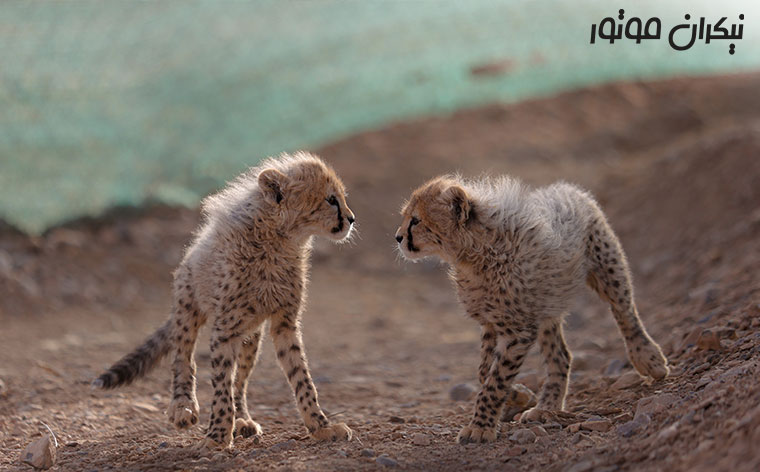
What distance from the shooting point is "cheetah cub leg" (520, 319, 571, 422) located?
4.45 metres

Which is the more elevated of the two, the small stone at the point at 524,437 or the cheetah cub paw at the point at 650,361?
the cheetah cub paw at the point at 650,361

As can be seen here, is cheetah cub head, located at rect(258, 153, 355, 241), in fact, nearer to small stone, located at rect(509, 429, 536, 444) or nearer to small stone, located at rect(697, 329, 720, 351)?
small stone, located at rect(509, 429, 536, 444)

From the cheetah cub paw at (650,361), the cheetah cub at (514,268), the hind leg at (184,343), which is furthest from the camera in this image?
the cheetah cub paw at (650,361)

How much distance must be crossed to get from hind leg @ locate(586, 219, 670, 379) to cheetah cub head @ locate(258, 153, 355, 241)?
135 centimetres

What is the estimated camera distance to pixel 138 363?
452cm

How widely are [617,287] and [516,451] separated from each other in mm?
1361

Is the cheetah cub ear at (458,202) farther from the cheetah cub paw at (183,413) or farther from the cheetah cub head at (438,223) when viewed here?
the cheetah cub paw at (183,413)

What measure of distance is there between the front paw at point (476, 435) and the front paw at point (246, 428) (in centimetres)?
106

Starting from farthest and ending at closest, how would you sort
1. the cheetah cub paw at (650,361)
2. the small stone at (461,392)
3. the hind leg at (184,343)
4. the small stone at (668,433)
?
the small stone at (461,392)
the cheetah cub paw at (650,361)
the hind leg at (184,343)
the small stone at (668,433)

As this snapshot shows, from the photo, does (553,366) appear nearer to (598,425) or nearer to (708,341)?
(598,425)

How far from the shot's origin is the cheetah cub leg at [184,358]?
4.34 m

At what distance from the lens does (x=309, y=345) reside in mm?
7062

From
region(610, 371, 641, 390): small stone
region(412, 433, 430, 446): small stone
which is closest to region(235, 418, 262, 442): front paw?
region(412, 433, 430, 446): small stone

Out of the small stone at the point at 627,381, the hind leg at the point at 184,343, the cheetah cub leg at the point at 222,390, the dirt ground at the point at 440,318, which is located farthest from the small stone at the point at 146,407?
the small stone at the point at 627,381
